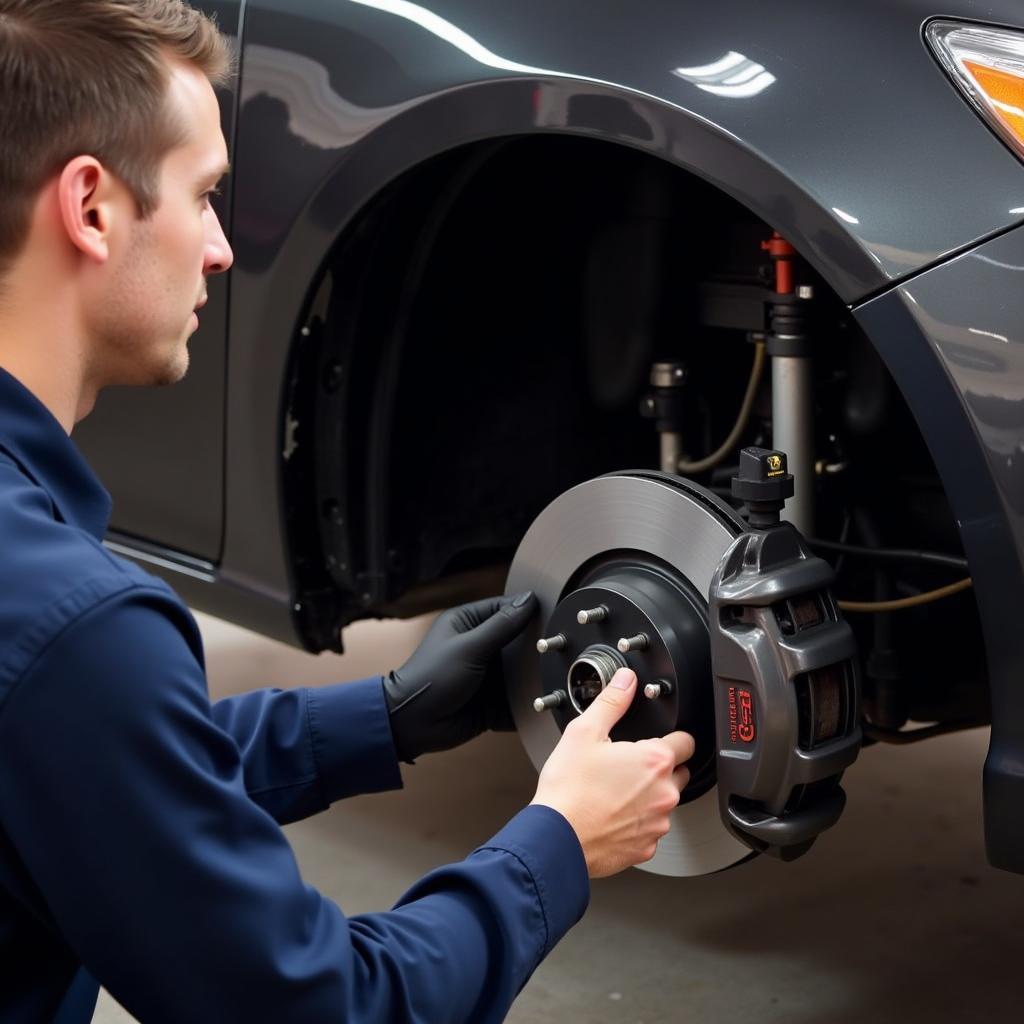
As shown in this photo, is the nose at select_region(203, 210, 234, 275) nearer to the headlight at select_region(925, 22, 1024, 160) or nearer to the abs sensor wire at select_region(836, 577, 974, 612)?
the headlight at select_region(925, 22, 1024, 160)

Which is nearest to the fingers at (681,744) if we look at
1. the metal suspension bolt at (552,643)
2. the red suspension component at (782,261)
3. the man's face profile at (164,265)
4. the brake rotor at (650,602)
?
the brake rotor at (650,602)

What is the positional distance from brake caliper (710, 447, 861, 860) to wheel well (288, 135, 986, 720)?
0.68 feet

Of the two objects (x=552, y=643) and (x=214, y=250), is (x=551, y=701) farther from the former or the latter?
(x=214, y=250)

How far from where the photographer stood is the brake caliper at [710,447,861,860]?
115cm

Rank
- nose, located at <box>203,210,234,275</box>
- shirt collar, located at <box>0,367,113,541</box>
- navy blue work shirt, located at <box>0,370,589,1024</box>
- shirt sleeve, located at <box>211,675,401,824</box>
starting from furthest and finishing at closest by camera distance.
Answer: shirt sleeve, located at <box>211,675,401,824</box> < nose, located at <box>203,210,234,275</box> < shirt collar, located at <box>0,367,113,541</box> < navy blue work shirt, located at <box>0,370,589,1024</box>

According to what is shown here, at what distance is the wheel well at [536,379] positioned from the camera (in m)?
1.42

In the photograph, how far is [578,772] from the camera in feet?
3.51

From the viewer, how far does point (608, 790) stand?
1.07 m

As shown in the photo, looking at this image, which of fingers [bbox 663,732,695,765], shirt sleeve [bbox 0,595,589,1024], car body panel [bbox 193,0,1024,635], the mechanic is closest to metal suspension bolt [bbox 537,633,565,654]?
fingers [bbox 663,732,695,765]

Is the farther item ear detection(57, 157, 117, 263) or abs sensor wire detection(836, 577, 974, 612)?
abs sensor wire detection(836, 577, 974, 612)

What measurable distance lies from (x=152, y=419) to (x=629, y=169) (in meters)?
0.58

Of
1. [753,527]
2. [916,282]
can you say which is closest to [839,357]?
[753,527]

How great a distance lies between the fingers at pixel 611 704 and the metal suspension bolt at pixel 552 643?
3.2 inches

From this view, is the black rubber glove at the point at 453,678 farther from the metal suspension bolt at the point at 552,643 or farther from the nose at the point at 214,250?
the nose at the point at 214,250
